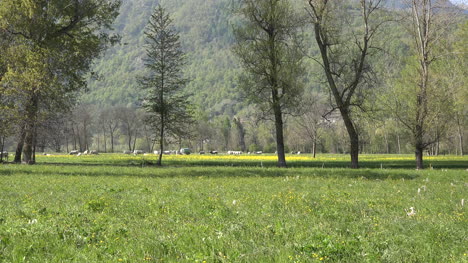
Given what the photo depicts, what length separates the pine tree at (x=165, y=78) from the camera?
3441 cm

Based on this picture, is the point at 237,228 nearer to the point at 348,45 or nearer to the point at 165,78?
the point at 348,45

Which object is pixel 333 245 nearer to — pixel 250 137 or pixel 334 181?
pixel 334 181

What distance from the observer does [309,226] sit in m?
7.19

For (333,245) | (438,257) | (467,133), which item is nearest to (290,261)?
(333,245)

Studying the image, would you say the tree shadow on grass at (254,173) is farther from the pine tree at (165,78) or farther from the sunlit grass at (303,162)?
the pine tree at (165,78)

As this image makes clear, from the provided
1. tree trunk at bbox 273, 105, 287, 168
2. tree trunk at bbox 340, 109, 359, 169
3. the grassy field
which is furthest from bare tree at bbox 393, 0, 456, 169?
the grassy field

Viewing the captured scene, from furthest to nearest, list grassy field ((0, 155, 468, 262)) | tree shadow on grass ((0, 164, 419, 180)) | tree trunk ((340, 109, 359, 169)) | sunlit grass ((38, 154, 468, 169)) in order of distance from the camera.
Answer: sunlit grass ((38, 154, 468, 169)) < tree trunk ((340, 109, 359, 169)) < tree shadow on grass ((0, 164, 419, 180)) < grassy field ((0, 155, 468, 262))

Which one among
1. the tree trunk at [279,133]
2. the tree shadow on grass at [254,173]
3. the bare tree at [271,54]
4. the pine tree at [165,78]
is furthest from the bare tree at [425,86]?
the pine tree at [165,78]

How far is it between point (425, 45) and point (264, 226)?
2269 centimetres

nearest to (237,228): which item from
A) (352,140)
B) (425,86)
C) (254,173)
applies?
(254,173)

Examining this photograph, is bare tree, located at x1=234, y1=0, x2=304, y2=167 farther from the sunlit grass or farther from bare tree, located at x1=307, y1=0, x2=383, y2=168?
the sunlit grass

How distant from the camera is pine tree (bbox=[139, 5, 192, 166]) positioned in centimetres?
3441

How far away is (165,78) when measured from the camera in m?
34.6

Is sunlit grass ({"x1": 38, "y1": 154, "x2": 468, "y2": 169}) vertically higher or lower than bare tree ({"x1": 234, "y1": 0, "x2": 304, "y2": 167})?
lower
